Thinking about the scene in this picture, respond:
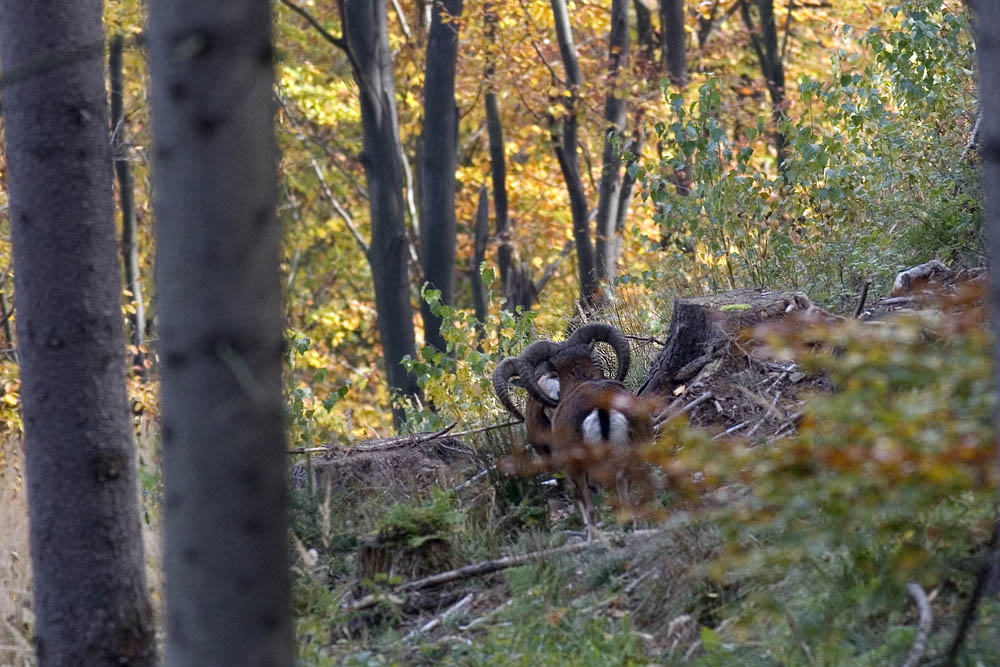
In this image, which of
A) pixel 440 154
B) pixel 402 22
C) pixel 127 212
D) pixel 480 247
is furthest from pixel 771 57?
pixel 127 212

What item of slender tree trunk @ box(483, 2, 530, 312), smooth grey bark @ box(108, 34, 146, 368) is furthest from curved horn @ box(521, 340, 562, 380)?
slender tree trunk @ box(483, 2, 530, 312)

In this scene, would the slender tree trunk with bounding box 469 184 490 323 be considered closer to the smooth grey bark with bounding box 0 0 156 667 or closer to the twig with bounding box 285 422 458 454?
the twig with bounding box 285 422 458 454

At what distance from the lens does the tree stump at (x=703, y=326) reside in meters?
7.73

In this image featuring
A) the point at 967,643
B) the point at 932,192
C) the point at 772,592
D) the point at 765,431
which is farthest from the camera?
the point at 932,192

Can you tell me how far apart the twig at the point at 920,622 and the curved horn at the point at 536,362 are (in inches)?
115

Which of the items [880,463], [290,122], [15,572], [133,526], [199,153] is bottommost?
[15,572]

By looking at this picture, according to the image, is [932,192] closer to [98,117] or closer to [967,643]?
[967,643]

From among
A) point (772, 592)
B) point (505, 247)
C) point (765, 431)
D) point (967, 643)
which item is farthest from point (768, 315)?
point (505, 247)

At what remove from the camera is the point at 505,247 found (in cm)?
2378

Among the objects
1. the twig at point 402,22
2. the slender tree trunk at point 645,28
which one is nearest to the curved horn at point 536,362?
the twig at point 402,22

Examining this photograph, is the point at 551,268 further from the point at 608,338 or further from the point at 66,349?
the point at 66,349

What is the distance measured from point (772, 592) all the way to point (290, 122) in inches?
794

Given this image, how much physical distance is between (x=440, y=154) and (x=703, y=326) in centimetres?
1115

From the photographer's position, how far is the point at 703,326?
8000mm
